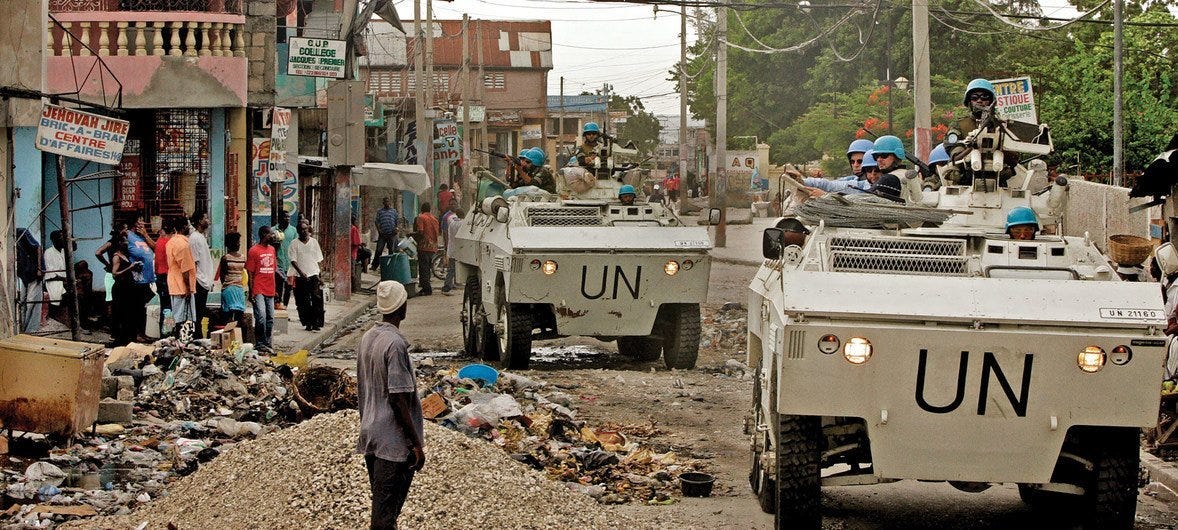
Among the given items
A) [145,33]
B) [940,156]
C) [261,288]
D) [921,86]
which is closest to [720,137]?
[921,86]

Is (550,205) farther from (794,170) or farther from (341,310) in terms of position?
(341,310)

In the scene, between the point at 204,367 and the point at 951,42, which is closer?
the point at 204,367

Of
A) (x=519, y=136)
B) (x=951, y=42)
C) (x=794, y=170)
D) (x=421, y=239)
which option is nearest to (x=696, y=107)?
(x=519, y=136)

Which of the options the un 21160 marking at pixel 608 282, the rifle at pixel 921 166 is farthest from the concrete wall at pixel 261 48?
the rifle at pixel 921 166

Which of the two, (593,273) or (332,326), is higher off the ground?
(593,273)

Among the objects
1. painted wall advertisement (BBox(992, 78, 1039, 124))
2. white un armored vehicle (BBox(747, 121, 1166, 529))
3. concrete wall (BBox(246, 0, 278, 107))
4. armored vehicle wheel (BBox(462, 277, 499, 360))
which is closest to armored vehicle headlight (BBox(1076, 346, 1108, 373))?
white un armored vehicle (BBox(747, 121, 1166, 529))

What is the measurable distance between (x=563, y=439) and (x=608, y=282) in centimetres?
374

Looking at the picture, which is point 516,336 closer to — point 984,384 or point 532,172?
point 532,172

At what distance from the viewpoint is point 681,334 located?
1412 centimetres

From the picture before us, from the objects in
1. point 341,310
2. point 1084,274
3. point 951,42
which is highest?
point 951,42

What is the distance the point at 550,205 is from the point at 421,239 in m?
11.4

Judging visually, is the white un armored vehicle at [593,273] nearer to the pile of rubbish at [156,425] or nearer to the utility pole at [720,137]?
the pile of rubbish at [156,425]

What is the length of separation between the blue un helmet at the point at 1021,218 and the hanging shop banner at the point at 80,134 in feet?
24.3

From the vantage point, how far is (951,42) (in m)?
46.9
